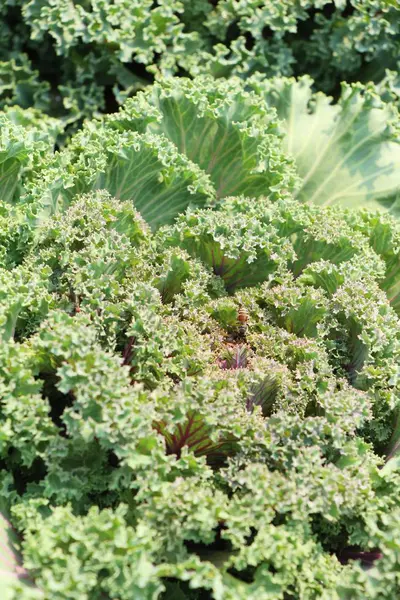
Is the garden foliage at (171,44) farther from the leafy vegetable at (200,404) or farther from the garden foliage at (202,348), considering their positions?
the leafy vegetable at (200,404)

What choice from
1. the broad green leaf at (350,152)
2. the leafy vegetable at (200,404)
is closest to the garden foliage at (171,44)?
the broad green leaf at (350,152)

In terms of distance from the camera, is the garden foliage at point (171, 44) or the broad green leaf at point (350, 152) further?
the garden foliage at point (171, 44)

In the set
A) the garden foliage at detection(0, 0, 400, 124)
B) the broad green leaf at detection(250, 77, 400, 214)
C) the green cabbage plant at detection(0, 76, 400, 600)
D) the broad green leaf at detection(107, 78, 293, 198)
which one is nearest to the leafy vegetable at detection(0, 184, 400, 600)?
the green cabbage plant at detection(0, 76, 400, 600)

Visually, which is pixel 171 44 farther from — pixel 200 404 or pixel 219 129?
pixel 200 404

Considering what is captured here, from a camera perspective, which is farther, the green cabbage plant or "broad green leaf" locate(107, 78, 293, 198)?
"broad green leaf" locate(107, 78, 293, 198)

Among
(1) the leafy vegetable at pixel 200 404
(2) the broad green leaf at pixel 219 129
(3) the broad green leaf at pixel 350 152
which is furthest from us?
(3) the broad green leaf at pixel 350 152

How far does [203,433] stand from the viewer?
9.55 ft

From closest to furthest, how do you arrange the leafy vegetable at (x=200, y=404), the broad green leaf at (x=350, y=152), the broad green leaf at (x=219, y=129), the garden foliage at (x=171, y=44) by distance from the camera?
the leafy vegetable at (x=200, y=404), the broad green leaf at (x=219, y=129), the broad green leaf at (x=350, y=152), the garden foliage at (x=171, y=44)

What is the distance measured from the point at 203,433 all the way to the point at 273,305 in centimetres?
82

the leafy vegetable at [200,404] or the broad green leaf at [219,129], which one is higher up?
the broad green leaf at [219,129]

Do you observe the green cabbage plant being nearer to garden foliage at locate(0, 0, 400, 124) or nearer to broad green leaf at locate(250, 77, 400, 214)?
broad green leaf at locate(250, 77, 400, 214)

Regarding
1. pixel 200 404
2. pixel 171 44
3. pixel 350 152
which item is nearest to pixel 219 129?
pixel 350 152

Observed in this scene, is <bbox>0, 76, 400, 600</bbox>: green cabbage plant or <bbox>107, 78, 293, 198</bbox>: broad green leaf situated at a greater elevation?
<bbox>107, 78, 293, 198</bbox>: broad green leaf

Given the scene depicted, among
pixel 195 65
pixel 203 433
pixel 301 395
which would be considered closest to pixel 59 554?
pixel 203 433
